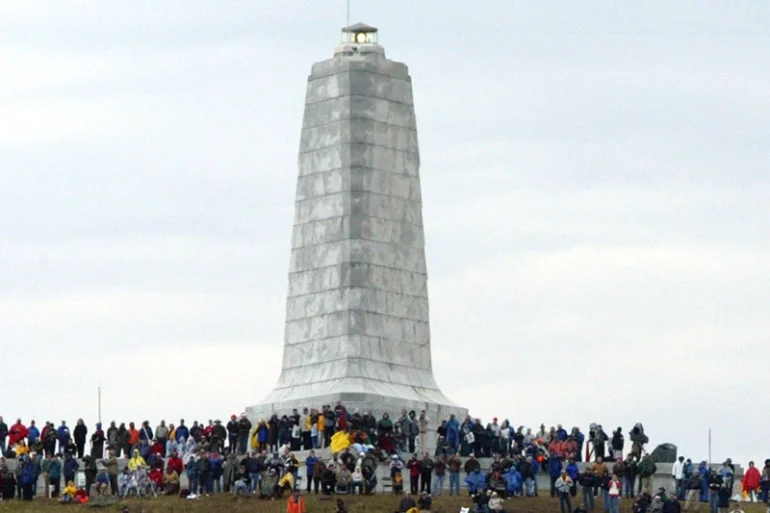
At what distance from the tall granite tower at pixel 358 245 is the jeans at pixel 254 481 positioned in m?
12.1

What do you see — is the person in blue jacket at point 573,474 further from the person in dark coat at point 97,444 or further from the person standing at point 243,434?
the person in dark coat at point 97,444

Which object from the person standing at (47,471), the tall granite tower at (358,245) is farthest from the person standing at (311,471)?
the tall granite tower at (358,245)

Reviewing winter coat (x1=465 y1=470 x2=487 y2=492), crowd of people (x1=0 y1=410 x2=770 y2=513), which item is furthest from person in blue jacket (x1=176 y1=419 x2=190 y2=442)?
winter coat (x1=465 y1=470 x2=487 y2=492)

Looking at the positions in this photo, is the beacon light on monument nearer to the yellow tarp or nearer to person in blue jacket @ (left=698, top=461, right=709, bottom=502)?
the yellow tarp

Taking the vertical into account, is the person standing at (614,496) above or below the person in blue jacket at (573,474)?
below

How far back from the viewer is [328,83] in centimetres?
10294

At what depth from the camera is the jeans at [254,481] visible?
88125 millimetres

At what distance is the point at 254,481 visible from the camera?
8831 cm

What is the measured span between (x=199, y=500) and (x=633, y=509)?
11.2 m

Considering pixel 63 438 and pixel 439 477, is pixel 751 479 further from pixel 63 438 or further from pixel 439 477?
pixel 63 438

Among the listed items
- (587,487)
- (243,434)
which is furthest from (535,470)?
(243,434)

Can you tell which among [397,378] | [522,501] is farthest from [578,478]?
[397,378]

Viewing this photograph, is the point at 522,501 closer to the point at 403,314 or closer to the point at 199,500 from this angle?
the point at 199,500

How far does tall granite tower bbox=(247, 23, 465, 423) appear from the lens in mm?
101375
